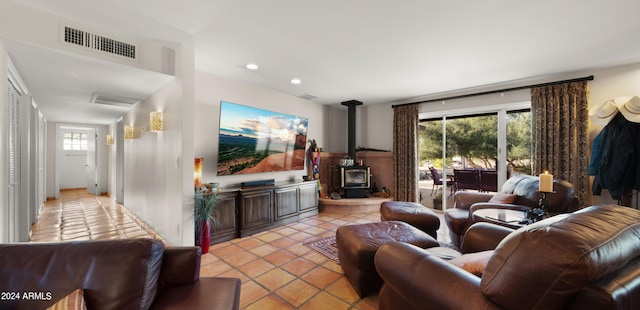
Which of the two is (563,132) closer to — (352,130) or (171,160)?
(352,130)

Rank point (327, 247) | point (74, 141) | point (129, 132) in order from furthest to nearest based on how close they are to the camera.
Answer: point (74, 141), point (129, 132), point (327, 247)

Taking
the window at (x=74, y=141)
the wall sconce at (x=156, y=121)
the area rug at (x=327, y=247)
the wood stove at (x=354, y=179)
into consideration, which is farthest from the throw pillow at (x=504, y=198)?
the window at (x=74, y=141)

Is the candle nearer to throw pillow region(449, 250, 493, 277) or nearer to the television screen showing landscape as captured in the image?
throw pillow region(449, 250, 493, 277)

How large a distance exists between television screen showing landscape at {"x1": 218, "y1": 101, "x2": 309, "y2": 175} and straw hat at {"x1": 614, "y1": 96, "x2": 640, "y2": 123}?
435 centimetres

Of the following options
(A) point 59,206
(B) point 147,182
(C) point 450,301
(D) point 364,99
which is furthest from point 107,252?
(A) point 59,206

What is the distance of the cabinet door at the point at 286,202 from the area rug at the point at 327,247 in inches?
38.3

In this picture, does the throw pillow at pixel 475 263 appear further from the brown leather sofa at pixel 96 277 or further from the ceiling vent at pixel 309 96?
the ceiling vent at pixel 309 96

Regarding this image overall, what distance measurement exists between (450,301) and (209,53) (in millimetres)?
3142

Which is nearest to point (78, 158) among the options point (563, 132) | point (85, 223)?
point (85, 223)

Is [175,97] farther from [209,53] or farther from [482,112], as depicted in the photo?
[482,112]

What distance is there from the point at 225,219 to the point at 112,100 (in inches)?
106

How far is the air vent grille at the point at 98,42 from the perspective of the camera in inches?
86.5

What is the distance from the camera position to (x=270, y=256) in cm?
284

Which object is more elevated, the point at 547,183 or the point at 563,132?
the point at 563,132
